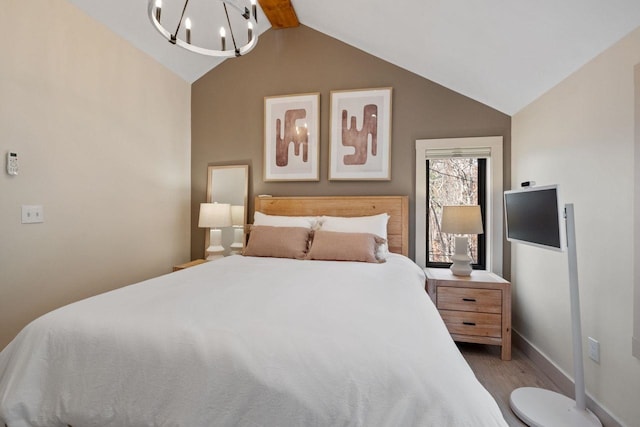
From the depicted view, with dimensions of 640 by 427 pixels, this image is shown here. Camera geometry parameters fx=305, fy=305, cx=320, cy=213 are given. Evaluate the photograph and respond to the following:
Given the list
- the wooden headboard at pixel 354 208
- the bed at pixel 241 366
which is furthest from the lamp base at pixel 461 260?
the bed at pixel 241 366

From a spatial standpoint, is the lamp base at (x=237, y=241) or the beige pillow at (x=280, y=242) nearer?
the beige pillow at (x=280, y=242)

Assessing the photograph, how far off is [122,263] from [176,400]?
220 centimetres

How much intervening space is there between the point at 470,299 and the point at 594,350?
0.84 m

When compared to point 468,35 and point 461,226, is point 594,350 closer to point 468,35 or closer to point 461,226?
point 461,226

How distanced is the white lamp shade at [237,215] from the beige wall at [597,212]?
2.83 m

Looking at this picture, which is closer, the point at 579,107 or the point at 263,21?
the point at 579,107

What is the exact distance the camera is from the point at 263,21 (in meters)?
3.35

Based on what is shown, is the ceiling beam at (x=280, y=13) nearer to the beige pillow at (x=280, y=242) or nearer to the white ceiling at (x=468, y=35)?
the white ceiling at (x=468, y=35)

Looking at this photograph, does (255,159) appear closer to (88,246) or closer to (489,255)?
(88,246)

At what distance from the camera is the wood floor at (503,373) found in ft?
6.47

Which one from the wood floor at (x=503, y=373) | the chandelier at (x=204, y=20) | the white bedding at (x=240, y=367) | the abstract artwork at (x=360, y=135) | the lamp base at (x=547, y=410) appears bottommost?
the wood floor at (x=503, y=373)

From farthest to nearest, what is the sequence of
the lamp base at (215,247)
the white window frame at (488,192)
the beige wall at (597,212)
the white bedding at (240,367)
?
the lamp base at (215,247) → the white window frame at (488,192) → the beige wall at (597,212) → the white bedding at (240,367)

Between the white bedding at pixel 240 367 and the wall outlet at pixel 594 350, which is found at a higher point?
the white bedding at pixel 240 367

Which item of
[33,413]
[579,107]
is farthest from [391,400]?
[579,107]
